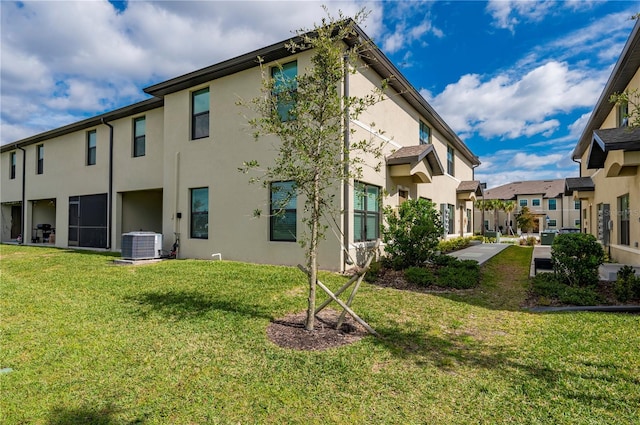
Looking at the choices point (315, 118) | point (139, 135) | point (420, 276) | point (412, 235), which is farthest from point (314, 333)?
point (139, 135)

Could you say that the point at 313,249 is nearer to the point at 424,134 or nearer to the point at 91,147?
the point at 424,134

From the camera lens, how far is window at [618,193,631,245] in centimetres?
1055

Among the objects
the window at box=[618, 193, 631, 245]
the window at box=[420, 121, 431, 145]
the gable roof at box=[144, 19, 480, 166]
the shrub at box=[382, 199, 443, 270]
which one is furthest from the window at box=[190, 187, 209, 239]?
the window at box=[618, 193, 631, 245]

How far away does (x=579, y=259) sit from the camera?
727cm

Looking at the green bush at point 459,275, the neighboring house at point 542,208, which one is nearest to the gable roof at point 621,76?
the green bush at point 459,275

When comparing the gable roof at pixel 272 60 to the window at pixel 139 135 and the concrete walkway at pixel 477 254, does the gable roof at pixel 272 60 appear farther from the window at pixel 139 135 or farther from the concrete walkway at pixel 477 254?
the concrete walkway at pixel 477 254

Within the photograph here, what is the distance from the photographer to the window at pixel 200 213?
11.7 metres

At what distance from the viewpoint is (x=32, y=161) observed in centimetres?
1920

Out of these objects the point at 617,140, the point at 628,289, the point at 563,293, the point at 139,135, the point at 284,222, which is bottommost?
the point at 563,293

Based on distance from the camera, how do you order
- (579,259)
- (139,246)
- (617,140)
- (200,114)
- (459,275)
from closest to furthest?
(579,259), (617,140), (459,275), (139,246), (200,114)

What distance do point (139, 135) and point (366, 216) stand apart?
34.3 ft

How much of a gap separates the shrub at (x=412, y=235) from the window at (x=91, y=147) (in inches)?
569

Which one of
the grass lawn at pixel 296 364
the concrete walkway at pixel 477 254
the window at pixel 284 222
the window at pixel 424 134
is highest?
the window at pixel 424 134

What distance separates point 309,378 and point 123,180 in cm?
1430
